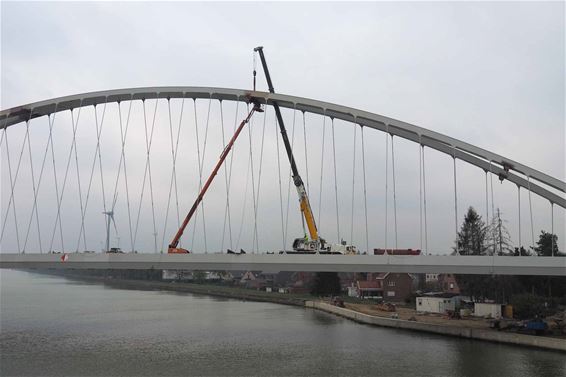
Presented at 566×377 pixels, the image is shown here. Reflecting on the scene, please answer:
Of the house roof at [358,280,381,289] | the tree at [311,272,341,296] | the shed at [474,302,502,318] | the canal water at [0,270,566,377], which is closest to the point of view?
the canal water at [0,270,566,377]

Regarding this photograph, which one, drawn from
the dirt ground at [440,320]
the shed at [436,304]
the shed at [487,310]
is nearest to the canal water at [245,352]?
the dirt ground at [440,320]

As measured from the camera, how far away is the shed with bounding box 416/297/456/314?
3891 centimetres

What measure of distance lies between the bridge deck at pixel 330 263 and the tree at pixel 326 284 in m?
44.8

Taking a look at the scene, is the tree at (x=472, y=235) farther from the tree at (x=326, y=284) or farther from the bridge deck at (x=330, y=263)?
the bridge deck at (x=330, y=263)

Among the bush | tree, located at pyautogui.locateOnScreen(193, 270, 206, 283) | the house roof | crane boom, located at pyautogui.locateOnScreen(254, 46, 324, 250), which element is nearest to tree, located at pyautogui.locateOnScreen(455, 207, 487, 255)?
the house roof

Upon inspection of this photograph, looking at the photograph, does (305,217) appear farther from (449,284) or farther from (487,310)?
(449,284)

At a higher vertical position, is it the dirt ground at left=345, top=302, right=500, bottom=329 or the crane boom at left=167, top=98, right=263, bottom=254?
the crane boom at left=167, top=98, right=263, bottom=254

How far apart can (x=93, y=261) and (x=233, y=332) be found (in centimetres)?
1130

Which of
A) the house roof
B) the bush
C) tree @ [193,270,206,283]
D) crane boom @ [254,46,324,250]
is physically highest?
crane boom @ [254,46,324,250]

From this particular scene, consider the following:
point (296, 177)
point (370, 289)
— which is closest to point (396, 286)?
point (370, 289)

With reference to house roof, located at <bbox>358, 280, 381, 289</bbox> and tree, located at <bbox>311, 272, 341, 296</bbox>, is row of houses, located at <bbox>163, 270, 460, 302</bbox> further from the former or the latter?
tree, located at <bbox>311, 272, 341, 296</bbox>

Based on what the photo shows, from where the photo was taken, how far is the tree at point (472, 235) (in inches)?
2055

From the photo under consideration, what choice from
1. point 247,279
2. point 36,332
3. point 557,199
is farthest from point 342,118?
point 247,279

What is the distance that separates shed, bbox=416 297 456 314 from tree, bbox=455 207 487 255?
12412 mm
